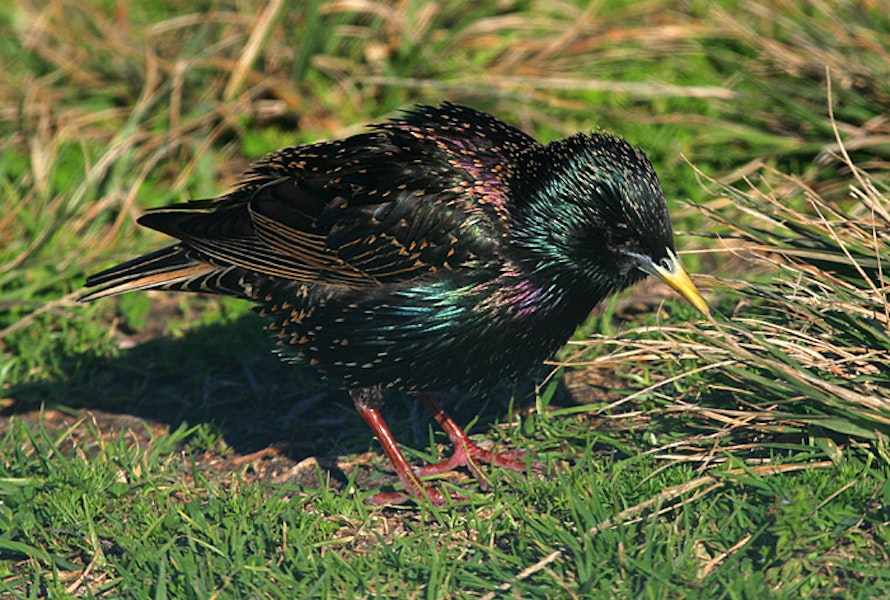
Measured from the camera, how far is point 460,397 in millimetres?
4699

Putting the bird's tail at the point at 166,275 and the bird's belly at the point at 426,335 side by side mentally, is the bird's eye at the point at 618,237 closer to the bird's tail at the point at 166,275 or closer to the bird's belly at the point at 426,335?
the bird's belly at the point at 426,335

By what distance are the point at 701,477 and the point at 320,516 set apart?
4.10 feet

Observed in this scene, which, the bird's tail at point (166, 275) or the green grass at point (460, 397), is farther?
the bird's tail at point (166, 275)

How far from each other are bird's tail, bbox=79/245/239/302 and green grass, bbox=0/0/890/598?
0.57 m

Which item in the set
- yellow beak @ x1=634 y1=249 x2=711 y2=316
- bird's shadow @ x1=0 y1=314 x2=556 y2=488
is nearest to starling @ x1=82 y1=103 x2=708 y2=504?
yellow beak @ x1=634 y1=249 x2=711 y2=316

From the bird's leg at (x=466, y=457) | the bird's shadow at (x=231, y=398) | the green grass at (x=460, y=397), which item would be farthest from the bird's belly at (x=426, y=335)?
the bird's shadow at (x=231, y=398)

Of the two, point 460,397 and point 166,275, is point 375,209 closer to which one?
point 166,275

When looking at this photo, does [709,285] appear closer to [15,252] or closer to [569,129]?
[569,129]

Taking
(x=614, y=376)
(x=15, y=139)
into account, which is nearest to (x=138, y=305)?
(x=15, y=139)

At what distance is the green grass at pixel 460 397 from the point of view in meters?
3.43

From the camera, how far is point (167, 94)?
633cm

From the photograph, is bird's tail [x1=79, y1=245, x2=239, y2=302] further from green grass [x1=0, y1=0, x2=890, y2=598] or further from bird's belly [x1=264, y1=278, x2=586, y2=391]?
green grass [x1=0, y1=0, x2=890, y2=598]

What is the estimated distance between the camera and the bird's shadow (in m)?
4.49

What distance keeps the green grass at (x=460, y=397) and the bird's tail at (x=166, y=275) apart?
0.57m
